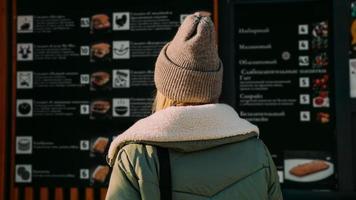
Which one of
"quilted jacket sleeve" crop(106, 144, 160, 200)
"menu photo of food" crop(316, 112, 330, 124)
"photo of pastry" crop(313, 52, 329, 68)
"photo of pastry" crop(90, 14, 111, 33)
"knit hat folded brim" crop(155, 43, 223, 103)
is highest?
"photo of pastry" crop(90, 14, 111, 33)

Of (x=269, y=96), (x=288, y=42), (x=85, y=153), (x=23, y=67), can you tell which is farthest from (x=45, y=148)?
(x=288, y=42)

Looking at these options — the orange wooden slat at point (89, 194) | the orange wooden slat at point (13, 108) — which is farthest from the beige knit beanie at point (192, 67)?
the orange wooden slat at point (13, 108)

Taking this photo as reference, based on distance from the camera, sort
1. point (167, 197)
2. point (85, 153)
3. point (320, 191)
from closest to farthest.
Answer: point (167, 197) < point (320, 191) < point (85, 153)

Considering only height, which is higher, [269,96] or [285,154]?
[269,96]

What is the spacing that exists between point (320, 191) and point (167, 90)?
255 centimetres

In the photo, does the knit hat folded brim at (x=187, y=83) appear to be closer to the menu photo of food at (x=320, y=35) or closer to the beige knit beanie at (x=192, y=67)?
the beige knit beanie at (x=192, y=67)

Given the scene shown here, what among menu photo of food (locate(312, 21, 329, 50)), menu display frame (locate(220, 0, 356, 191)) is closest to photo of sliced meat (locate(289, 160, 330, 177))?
menu display frame (locate(220, 0, 356, 191))

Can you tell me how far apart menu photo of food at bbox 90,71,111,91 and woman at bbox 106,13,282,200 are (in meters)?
2.52

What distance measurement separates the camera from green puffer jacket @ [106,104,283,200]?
1695 mm

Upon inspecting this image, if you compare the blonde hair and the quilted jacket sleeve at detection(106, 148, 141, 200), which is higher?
the blonde hair

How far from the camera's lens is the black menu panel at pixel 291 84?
13.2 ft

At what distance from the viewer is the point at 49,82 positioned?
4.42 meters

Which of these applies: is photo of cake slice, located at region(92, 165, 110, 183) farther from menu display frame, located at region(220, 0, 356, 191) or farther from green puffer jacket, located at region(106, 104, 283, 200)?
green puffer jacket, located at region(106, 104, 283, 200)

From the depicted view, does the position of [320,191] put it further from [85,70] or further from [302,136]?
[85,70]
